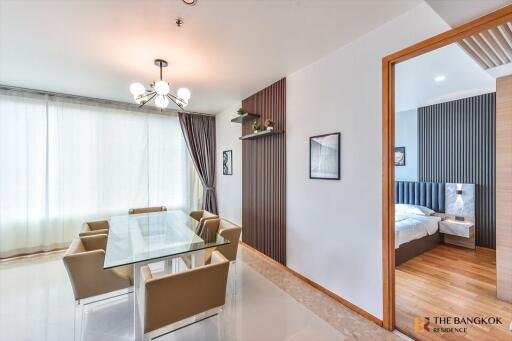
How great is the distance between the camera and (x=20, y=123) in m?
3.61

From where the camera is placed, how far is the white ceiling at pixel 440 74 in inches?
103

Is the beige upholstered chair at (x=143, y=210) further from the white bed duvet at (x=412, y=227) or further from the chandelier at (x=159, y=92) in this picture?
the white bed duvet at (x=412, y=227)

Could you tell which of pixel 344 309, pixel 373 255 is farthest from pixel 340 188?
pixel 344 309

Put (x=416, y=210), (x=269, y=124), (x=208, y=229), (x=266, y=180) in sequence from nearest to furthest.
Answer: (x=208, y=229)
(x=269, y=124)
(x=266, y=180)
(x=416, y=210)

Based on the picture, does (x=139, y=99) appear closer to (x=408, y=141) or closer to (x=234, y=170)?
(x=234, y=170)

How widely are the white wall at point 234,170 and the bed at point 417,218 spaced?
271cm

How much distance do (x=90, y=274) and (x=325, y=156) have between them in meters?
2.53

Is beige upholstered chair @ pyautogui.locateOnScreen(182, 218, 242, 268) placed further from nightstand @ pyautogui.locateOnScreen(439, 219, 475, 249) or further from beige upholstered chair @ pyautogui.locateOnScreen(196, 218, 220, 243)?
nightstand @ pyautogui.locateOnScreen(439, 219, 475, 249)

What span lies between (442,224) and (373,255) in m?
2.90

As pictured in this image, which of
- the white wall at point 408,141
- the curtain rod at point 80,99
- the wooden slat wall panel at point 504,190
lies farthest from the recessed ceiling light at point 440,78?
the curtain rod at point 80,99

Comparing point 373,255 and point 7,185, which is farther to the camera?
point 7,185

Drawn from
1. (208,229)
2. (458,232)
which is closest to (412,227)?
(458,232)

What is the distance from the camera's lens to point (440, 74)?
10.1 ft

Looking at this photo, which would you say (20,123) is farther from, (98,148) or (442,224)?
(442,224)
